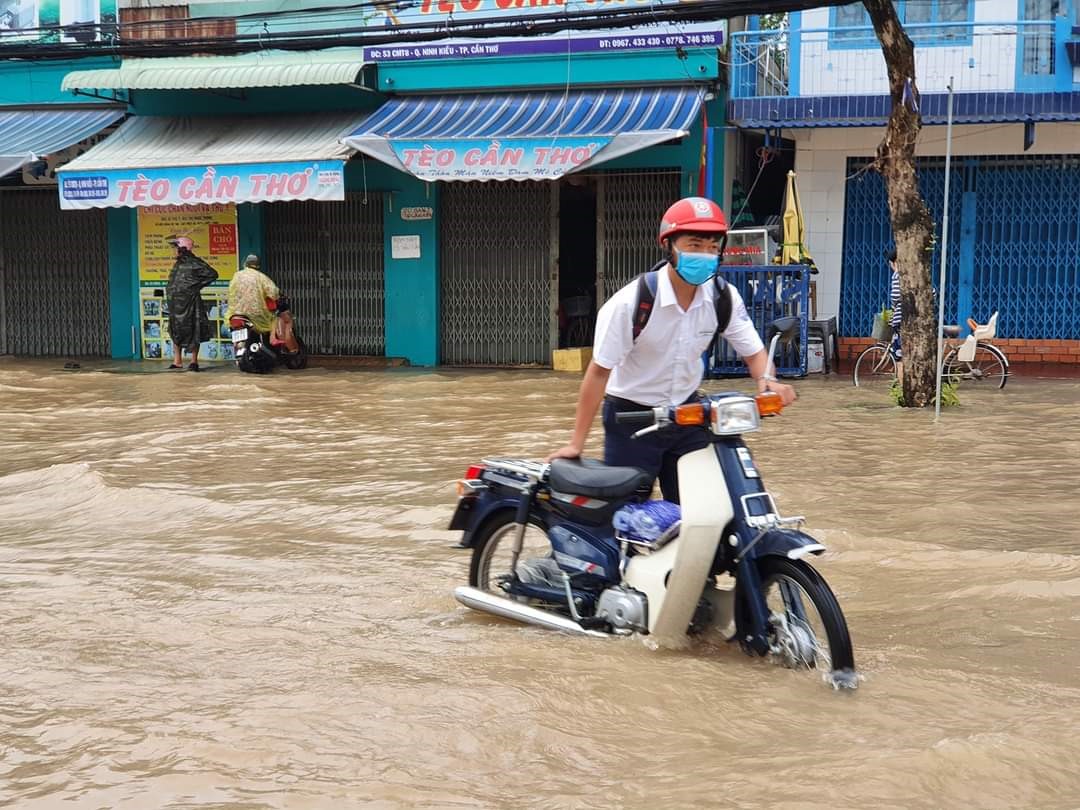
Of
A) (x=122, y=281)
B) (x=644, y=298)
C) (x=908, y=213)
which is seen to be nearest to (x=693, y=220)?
(x=644, y=298)

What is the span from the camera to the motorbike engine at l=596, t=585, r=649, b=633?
177 inches

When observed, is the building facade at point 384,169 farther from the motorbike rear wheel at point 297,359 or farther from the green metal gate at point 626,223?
the motorbike rear wheel at point 297,359

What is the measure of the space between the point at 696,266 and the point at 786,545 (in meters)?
1.10

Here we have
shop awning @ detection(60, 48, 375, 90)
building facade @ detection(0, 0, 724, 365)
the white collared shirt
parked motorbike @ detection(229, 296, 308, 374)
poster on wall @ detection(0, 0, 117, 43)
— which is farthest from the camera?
poster on wall @ detection(0, 0, 117, 43)

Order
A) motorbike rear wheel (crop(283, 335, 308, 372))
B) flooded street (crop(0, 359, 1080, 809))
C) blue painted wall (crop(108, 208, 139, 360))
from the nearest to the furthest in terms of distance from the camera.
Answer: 1. flooded street (crop(0, 359, 1080, 809))
2. motorbike rear wheel (crop(283, 335, 308, 372))
3. blue painted wall (crop(108, 208, 139, 360))

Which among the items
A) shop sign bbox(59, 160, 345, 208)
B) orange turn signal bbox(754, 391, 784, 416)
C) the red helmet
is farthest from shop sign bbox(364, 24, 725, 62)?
orange turn signal bbox(754, 391, 784, 416)

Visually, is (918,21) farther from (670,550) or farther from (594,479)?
(670,550)

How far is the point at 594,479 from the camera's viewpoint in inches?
181

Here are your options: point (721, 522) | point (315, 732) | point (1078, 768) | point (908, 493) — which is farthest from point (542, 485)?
point (908, 493)

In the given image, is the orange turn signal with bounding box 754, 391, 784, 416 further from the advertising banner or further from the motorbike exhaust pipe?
the advertising banner

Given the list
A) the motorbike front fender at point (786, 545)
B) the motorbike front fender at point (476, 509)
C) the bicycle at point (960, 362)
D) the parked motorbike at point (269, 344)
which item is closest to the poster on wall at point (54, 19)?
the parked motorbike at point (269, 344)

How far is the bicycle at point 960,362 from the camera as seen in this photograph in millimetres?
12594

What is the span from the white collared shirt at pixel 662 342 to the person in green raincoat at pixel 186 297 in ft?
40.5

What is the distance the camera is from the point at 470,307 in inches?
666
